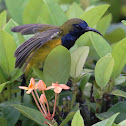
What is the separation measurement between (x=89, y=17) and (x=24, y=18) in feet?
1.28

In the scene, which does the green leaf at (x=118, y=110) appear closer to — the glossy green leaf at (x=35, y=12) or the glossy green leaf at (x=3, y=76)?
the glossy green leaf at (x=3, y=76)

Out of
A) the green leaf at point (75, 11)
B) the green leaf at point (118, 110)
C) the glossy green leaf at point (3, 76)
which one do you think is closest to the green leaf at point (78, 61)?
the green leaf at point (118, 110)

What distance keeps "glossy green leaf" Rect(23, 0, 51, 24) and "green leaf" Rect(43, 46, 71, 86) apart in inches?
19.6

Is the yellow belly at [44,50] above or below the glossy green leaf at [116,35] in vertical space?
above

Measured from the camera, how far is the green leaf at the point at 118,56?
135 centimetres

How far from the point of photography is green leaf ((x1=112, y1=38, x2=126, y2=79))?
53.3 inches

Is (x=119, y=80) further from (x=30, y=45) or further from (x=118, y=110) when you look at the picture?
(x=30, y=45)

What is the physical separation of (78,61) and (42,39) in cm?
25

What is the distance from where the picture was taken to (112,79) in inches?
55.8

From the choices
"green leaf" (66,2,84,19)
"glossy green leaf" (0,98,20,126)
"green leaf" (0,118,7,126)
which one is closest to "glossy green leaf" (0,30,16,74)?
"glossy green leaf" (0,98,20,126)

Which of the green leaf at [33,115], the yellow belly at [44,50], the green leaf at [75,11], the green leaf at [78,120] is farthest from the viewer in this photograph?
the green leaf at [75,11]

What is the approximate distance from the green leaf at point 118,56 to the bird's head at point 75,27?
1.29 feet

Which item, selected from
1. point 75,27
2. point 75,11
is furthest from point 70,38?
point 75,11

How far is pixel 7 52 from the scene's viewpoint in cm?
144
